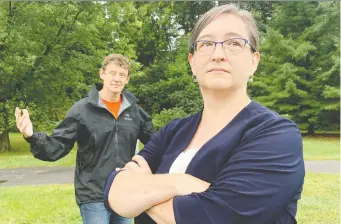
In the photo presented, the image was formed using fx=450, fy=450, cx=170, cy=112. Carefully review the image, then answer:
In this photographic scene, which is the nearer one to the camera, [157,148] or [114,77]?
[157,148]

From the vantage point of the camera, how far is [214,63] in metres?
1.60

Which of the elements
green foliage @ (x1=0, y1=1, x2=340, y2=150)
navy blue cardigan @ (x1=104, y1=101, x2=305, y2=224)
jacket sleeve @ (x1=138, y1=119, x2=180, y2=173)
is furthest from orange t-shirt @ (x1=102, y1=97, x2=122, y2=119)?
green foliage @ (x1=0, y1=1, x2=340, y2=150)

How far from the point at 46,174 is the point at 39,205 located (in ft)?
13.5

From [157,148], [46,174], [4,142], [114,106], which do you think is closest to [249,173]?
[157,148]

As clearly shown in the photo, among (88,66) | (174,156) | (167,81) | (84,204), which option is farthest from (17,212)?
(167,81)

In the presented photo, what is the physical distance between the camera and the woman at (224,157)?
4.69 ft

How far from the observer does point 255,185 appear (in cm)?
142

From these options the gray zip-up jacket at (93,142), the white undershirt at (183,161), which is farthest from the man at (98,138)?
the white undershirt at (183,161)

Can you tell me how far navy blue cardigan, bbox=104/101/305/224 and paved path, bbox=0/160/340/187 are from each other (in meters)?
9.10

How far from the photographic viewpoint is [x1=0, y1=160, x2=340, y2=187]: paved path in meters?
10.5

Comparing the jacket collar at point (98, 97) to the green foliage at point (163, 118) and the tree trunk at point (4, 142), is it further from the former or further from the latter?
the tree trunk at point (4, 142)

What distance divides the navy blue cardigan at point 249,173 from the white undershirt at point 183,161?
0.17 ft

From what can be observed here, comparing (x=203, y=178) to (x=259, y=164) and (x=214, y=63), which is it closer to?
(x=259, y=164)

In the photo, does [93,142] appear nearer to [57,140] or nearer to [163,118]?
[57,140]
